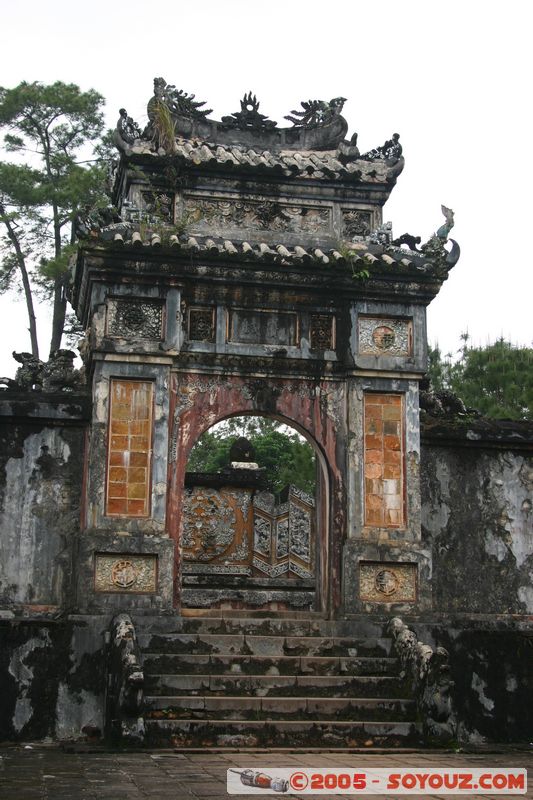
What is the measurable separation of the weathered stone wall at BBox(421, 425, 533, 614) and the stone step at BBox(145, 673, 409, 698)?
223 centimetres

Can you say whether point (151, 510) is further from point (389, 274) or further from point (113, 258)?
point (389, 274)

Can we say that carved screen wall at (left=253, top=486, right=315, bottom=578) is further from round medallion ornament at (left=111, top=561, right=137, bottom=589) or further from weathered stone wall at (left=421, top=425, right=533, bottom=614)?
round medallion ornament at (left=111, top=561, right=137, bottom=589)

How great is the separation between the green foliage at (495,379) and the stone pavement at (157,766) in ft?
55.3

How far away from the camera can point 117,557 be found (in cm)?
1320

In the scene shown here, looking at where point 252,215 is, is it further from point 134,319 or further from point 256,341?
point 134,319

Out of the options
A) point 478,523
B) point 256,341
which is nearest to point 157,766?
point 256,341

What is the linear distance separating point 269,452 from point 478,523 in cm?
1832

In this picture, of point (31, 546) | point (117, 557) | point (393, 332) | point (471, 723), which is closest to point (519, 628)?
point (471, 723)

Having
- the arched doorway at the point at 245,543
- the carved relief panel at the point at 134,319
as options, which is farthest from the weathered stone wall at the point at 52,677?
the arched doorway at the point at 245,543

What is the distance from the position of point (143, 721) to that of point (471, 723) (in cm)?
423

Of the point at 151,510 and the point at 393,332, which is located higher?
the point at 393,332

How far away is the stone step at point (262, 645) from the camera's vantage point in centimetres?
1254

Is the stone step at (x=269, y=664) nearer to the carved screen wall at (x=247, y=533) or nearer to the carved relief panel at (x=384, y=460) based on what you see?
the carved relief panel at (x=384, y=460)

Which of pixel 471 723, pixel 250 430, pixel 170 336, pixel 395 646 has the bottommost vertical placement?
pixel 471 723
